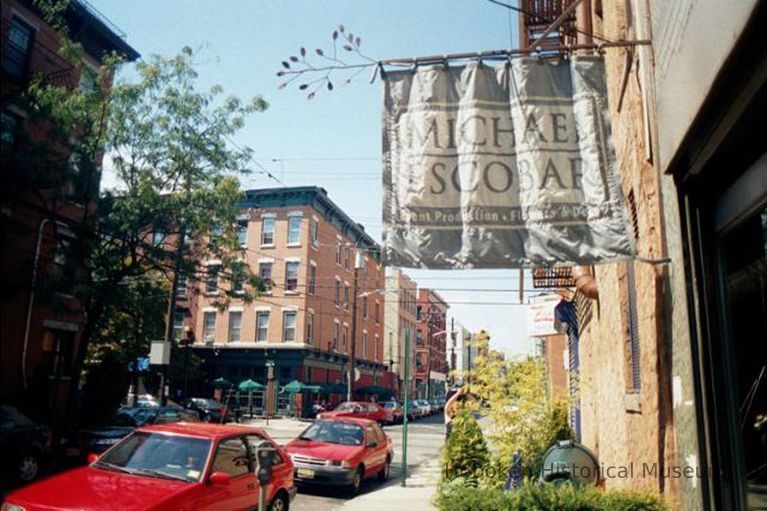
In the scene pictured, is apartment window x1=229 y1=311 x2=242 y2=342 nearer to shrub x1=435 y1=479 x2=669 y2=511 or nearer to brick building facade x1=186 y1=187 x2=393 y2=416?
brick building facade x1=186 y1=187 x2=393 y2=416

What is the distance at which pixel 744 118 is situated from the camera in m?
3.29

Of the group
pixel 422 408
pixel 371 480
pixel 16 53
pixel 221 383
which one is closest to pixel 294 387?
pixel 221 383

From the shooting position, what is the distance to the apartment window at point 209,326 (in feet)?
137

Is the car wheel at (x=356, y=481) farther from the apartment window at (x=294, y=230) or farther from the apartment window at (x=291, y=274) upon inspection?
the apartment window at (x=294, y=230)

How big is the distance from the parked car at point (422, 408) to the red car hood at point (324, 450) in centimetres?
3206

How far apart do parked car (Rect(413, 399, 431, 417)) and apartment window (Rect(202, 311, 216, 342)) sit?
52.6 feet

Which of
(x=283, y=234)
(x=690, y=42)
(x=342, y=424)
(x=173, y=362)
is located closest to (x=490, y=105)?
(x=690, y=42)

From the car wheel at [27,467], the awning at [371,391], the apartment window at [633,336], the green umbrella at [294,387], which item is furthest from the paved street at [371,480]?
the awning at [371,391]

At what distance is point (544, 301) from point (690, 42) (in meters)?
16.9

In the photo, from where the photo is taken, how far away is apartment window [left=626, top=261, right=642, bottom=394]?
6.27 m

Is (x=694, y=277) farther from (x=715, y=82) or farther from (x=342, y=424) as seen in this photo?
(x=342, y=424)

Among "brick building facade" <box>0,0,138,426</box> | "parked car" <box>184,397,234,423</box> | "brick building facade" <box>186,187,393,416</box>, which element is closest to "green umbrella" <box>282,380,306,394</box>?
"brick building facade" <box>186,187,393,416</box>

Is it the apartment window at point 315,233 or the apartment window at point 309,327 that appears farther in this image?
the apartment window at point 315,233

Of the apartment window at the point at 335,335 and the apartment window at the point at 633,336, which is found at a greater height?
the apartment window at the point at 335,335
